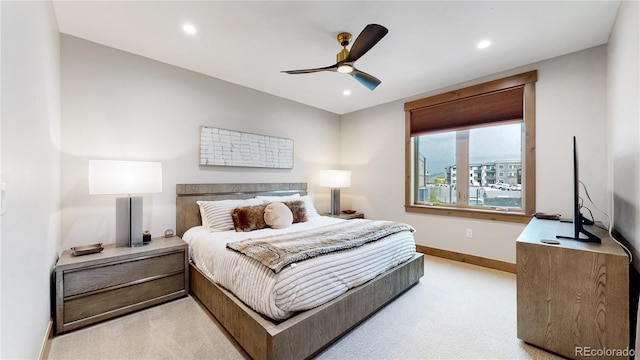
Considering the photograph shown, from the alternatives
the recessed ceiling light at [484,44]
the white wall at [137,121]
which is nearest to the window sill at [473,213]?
the recessed ceiling light at [484,44]

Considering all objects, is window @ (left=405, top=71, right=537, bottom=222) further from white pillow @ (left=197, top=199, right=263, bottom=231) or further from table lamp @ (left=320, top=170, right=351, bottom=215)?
A: white pillow @ (left=197, top=199, right=263, bottom=231)

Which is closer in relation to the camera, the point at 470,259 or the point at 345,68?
the point at 345,68

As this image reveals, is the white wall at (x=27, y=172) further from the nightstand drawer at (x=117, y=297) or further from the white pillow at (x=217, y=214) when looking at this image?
the white pillow at (x=217, y=214)

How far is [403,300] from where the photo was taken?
253cm

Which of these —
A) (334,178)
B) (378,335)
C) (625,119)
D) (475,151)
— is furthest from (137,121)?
(625,119)

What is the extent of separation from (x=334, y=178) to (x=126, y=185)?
2906 mm

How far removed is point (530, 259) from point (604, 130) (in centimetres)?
201

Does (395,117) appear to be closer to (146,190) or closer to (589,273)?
(589,273)

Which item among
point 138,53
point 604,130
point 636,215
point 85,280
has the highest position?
point 138,53

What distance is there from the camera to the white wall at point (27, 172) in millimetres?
1100

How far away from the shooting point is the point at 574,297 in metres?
1.65

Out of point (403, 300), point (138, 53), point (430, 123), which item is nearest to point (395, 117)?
point (430, 123)

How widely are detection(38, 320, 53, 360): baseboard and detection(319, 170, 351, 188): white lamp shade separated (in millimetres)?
3485

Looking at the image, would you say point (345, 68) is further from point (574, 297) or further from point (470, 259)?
point (470, 259)
